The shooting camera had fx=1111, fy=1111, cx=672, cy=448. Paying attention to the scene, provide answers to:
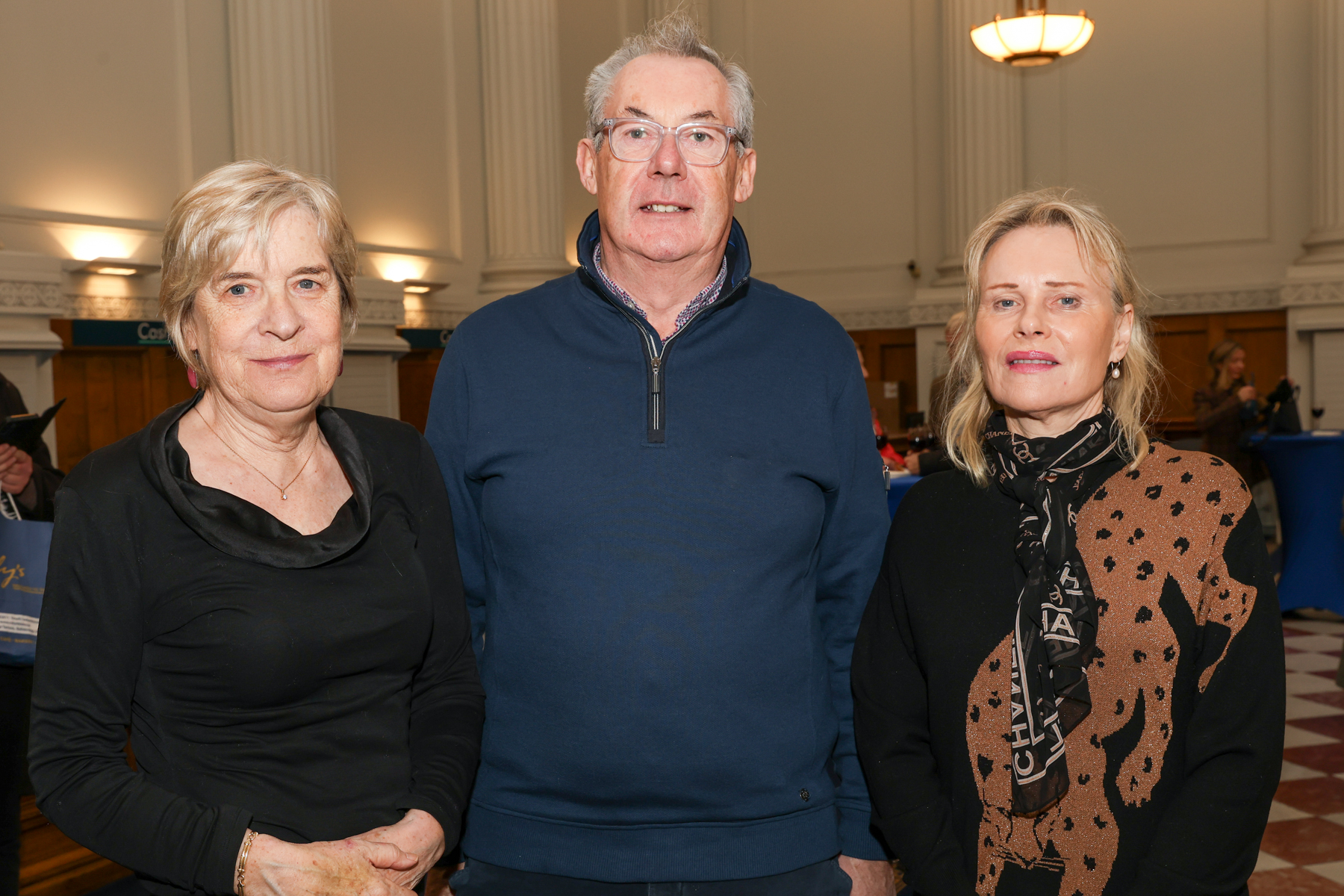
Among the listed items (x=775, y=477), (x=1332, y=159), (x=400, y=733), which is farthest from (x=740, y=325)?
(x=1332, y=159)

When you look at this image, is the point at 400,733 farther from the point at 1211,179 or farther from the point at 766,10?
the point at 766,10

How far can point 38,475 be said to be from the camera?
322 cm

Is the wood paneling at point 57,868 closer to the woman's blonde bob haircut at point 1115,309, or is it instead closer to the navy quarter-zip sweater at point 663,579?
the navy quarter-zip sweater at point 663,579

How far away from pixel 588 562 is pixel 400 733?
37cm

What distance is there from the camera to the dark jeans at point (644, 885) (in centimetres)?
167

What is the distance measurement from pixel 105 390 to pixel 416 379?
3.05 metres

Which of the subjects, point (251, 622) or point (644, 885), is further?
point (644, 885)

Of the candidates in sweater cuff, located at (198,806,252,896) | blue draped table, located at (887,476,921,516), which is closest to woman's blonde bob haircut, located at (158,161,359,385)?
sweater cuff, located at (198,806,252,896)

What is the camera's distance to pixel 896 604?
1.79 m

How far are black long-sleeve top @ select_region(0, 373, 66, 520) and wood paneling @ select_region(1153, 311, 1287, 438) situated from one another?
9141 mm

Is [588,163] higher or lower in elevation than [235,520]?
higher

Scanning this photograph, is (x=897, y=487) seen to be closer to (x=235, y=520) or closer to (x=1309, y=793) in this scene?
(x=1309, y=793)

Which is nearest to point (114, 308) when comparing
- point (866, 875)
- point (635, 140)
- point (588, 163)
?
point (588, 163)

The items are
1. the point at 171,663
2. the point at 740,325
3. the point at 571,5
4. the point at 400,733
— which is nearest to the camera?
the point at 171,663
